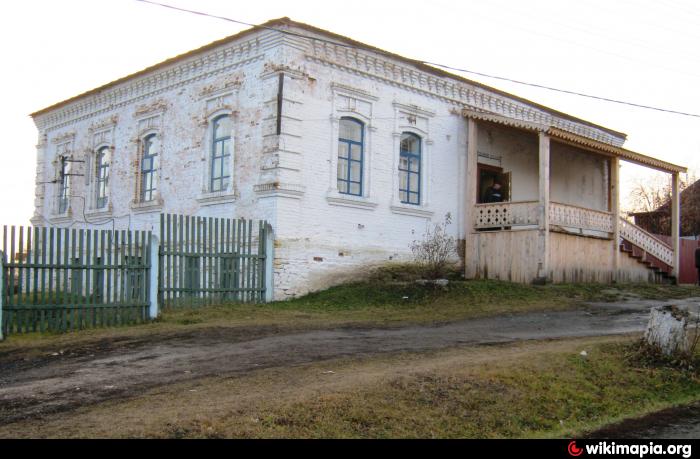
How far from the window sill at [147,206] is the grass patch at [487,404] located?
13.7 m

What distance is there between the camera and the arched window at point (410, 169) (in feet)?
62.5

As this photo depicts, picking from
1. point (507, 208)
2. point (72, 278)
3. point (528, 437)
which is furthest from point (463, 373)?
point (507, 208)

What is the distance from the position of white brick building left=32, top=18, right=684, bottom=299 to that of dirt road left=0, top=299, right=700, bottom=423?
194 inches

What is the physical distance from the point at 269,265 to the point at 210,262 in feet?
5.84

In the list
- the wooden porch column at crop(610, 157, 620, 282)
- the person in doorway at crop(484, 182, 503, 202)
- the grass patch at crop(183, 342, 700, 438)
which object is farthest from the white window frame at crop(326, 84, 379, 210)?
the grass patch at crop(183, 342, 700, 438)

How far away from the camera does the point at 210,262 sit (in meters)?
A: 14.1

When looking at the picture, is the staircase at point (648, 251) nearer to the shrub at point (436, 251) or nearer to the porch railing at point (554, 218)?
the porch railing at point (554, 218)

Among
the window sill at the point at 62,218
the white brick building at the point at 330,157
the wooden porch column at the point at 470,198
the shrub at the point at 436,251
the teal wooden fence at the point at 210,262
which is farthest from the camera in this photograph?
the window sill at the point at 62,218

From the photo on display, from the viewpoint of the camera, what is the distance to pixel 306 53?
1666cm

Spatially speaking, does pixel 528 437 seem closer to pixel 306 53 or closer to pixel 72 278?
pixel 72 278

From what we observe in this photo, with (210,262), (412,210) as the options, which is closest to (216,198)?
(210,262)

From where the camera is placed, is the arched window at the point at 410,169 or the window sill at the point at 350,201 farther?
the arched window at the point at 410,169

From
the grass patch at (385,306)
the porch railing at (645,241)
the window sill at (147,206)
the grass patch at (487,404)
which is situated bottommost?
the grass patch at (487,404)
